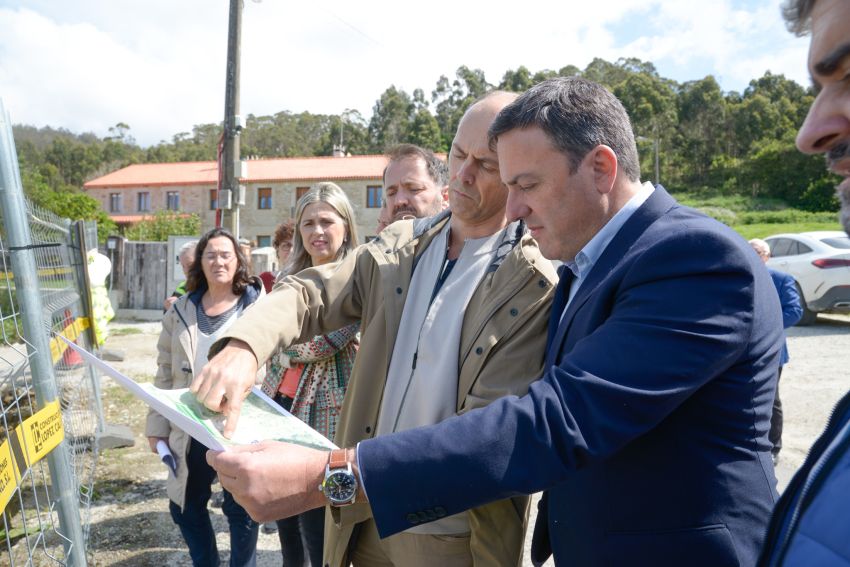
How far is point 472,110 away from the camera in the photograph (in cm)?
210

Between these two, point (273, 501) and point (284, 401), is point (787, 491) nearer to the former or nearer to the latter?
point (273, 501)

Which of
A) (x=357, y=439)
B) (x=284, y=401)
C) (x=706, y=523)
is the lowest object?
(x=284, y=401)

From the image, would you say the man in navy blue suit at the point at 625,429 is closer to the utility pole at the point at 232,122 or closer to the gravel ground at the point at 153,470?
the gravel ground at the point at 153,470

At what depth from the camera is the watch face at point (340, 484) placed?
1247 mm

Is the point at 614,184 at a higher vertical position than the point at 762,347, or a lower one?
higher

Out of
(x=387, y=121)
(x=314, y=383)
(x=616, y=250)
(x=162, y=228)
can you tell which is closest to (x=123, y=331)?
(x=314, y=383)

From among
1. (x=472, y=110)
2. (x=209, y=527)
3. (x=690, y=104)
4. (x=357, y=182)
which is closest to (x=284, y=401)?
(x=209, y=527)

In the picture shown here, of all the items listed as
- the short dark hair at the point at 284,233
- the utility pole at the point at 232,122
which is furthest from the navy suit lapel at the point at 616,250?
the utility pole at the point at 232,122

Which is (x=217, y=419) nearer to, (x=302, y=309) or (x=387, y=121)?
(x=302, y=309)

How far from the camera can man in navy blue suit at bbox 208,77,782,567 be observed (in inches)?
47.4

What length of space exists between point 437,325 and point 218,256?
2.33 meters

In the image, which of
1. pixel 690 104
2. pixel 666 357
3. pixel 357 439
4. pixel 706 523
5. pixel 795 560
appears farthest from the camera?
pixel 690 104

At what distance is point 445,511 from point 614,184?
92 cm

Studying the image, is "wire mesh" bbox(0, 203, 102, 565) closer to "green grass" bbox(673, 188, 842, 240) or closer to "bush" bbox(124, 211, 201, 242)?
"green grass" bbox(673, 188, 842, 240)
